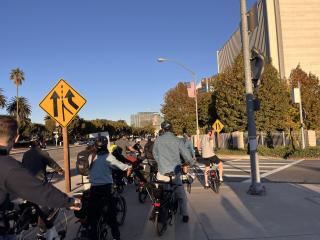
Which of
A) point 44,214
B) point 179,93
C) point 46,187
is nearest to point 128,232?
point 44,214

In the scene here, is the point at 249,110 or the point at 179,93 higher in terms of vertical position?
the point at 179,93

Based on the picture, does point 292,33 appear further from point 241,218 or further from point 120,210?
point 120,210

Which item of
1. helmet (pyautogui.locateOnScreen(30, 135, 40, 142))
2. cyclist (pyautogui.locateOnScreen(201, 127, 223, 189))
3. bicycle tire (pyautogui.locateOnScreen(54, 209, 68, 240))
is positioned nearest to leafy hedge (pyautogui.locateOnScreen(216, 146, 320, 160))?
cyclist (pyautogui.locateOnScreen(201, 127, 223, 189))

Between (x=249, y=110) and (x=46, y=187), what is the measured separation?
865 cm

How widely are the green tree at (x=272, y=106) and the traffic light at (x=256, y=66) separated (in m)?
24.9

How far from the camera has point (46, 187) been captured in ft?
10.1

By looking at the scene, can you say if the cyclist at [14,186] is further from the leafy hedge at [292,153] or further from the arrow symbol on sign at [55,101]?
the leafy hedge at [292,153]

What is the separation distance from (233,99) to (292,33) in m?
36.0

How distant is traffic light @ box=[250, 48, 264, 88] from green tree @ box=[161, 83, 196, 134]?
127 feet

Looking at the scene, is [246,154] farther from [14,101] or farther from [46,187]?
[14,101]

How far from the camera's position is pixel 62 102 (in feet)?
41.5

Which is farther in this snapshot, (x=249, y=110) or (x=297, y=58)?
(x=297, y=58)

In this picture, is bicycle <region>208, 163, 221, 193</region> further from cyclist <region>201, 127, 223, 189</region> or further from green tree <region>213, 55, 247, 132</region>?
green tree <region>213, 55, 247, 132</region>

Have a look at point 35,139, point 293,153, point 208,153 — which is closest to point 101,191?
point 35,139
